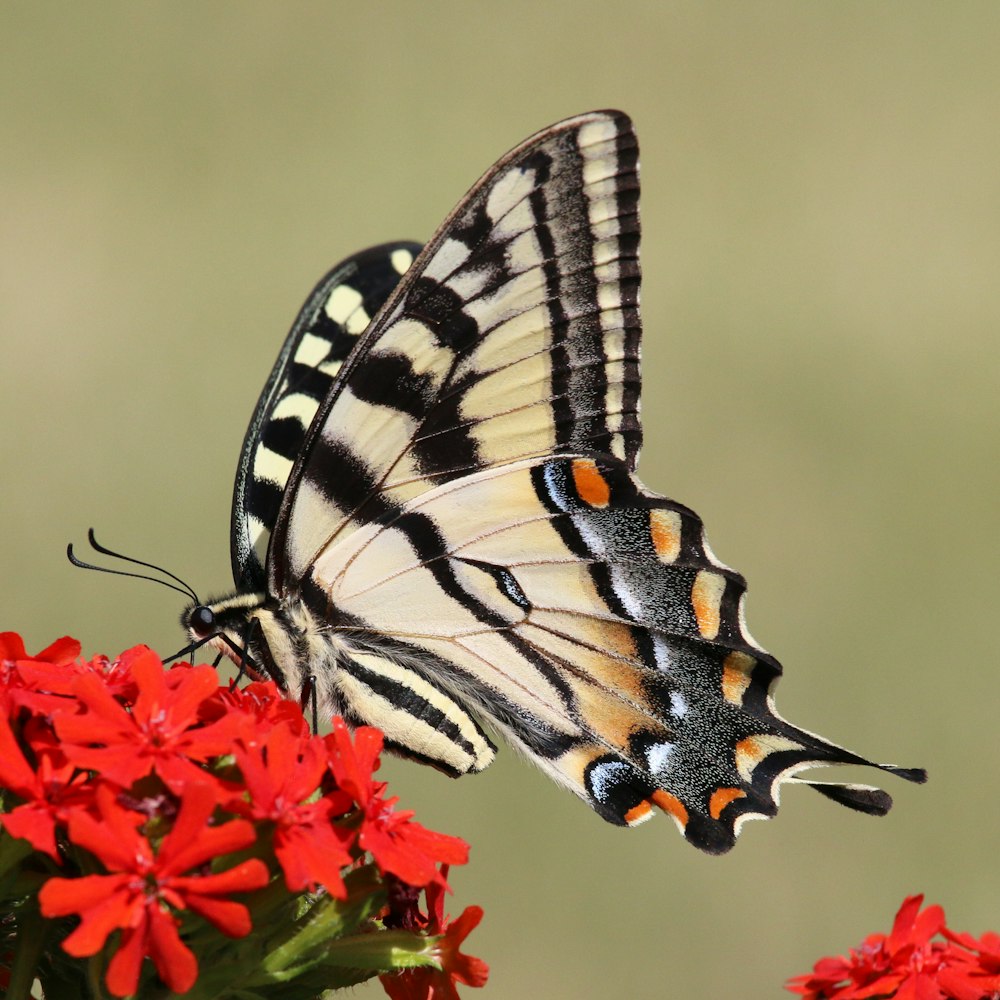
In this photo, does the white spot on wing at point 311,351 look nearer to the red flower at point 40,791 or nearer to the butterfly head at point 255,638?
the butterfly head at point 255,638

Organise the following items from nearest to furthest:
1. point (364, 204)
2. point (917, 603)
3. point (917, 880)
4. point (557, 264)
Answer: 1. point (557, 264)
2. point (917, 880)
3. point (917, 603)
4. point (364, 204)

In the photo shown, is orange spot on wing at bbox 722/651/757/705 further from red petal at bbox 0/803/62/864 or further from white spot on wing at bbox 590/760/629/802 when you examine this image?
red petal at bbox 0/803/62/864

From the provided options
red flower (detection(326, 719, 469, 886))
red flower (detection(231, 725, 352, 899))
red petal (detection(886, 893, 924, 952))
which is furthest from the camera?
red petal (detection(886, 893, 924, 952))

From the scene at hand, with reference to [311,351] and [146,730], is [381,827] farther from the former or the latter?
[311,351]

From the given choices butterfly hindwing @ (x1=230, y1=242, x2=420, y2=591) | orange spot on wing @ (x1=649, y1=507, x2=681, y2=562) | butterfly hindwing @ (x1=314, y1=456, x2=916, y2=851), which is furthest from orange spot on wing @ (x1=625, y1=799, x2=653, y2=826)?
Answer: butterfly hindwing @ (x1=230, y1=242, x2=420, y2=591)

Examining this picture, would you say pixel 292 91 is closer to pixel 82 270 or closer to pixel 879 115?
pixel 82 270

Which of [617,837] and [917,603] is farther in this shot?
[917,603]

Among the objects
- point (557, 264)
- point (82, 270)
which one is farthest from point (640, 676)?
point (82, 270)
